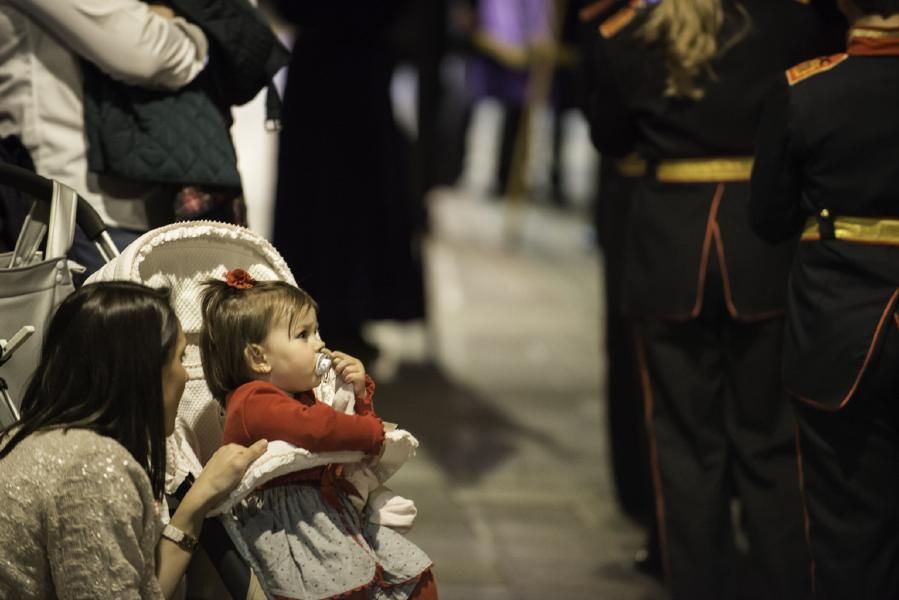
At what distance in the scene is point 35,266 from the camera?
240 cm

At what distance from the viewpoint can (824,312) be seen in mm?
2818

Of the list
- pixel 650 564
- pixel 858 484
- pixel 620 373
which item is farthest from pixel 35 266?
pixel 620 373

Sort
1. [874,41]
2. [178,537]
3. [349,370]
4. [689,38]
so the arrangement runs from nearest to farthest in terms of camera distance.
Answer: [178,537]
[349,370]
[874,41]
[689,38]

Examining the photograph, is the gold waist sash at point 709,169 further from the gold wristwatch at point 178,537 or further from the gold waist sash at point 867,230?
the gold wristwatch at point 178,537

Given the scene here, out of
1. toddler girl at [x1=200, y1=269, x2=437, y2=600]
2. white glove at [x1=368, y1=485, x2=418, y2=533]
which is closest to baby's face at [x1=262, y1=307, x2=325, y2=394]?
toddler girl at [x1=200, y1=269, x2=437, y2=600]

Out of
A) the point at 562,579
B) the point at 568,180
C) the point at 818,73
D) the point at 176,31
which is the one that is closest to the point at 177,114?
the point at 176,31

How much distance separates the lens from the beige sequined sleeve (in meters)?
2.08

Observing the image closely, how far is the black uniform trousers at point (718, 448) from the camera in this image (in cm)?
322

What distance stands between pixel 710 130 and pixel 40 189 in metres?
1.46

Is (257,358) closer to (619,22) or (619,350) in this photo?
(619,22)

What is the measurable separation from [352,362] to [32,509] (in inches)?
24.6

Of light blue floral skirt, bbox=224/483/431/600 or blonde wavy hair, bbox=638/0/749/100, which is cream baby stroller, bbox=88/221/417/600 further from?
blonde wavy hair, bbox=638/0/749/100

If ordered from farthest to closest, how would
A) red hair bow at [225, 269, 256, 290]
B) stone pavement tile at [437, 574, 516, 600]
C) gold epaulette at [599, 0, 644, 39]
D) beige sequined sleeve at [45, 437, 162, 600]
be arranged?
1. stone pavement tile at [437, 574, 516, 600]
2. gold epaulette at [599, 0, 644, 39]
3. red hair bow at [225, 269, 256, 290]
4. beige sequined sleeve at [45, 437, 162, 600]

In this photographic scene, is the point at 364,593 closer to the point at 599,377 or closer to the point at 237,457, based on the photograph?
the point at 237,457
